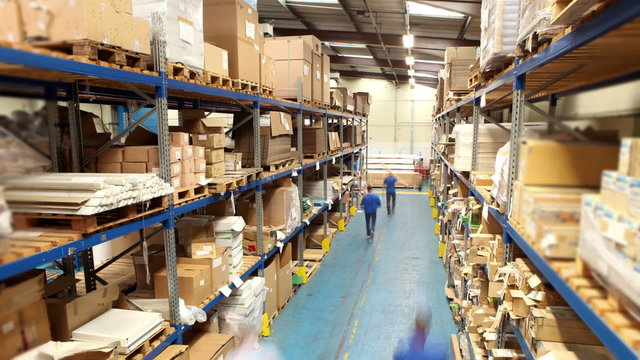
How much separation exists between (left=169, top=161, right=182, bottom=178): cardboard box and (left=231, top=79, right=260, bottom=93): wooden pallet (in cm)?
142

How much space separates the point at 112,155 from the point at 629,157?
3.72m

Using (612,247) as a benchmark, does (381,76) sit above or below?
above

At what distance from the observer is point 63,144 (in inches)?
139

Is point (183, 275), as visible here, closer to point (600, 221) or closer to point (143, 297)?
point (143, 297)

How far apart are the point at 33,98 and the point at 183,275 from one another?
3563 millimetres

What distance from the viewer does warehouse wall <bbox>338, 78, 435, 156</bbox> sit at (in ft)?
77.8

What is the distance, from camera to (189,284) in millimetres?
4035

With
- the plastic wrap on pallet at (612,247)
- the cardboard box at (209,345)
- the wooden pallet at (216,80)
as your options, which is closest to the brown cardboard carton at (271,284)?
the cardboard box at (209,345)

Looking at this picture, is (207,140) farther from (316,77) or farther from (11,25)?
(316,77)

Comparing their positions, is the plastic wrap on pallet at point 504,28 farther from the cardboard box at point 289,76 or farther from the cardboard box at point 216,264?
the cardboard box at point 289,76

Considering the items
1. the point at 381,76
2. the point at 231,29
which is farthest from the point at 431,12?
the point at 381,76

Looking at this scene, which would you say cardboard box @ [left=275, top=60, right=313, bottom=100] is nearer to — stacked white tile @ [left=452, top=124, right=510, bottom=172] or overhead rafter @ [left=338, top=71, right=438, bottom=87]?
stacked white tile @ [left=452, top=124, right=510, bottom=172]

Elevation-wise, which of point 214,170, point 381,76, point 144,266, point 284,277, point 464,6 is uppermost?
point 381,76

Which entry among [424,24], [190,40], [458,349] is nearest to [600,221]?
[190,40]
